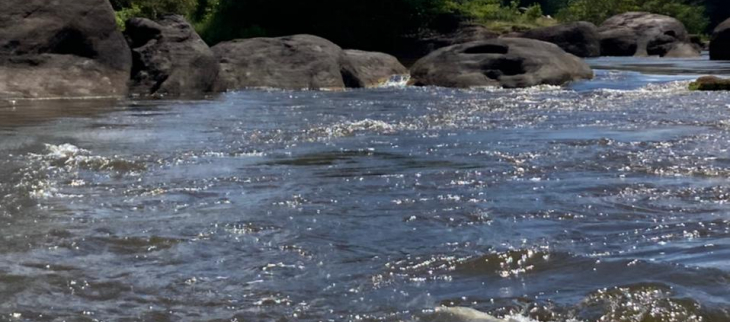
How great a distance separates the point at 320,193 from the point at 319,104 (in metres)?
5.98

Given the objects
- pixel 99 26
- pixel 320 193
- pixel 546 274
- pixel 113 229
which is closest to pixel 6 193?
pixel 113 229

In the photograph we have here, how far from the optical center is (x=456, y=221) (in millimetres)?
4789

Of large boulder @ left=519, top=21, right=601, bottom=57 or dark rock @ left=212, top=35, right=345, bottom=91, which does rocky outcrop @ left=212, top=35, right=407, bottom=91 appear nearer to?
dark rock @ left=212, top=35, right=345, bottom=91

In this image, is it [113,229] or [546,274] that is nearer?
[546,274]

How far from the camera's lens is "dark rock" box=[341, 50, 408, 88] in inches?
600

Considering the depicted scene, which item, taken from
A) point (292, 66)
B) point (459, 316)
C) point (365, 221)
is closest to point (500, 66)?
point (292, 66)

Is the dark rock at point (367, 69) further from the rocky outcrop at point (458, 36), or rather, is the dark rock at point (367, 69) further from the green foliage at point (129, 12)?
the rocky outcrop at point (458, 36)

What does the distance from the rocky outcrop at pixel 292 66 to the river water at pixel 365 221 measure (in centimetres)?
569

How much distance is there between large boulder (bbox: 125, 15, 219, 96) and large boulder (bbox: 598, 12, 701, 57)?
17.0 m

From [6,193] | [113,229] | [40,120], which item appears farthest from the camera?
Answer: [40,120]

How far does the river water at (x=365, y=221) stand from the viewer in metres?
3.54

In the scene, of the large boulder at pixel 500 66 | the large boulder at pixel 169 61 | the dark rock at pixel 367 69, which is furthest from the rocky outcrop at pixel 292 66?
the large boulder at pixel 500 66

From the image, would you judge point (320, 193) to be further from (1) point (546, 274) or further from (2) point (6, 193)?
(1) point (546, 274)

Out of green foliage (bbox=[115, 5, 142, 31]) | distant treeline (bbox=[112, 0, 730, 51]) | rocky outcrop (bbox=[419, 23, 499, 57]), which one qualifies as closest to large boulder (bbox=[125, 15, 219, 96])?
green foliage (bbox=[115, 5, 142, 31])
